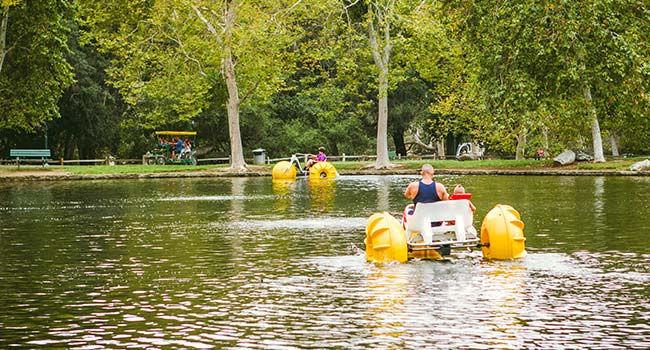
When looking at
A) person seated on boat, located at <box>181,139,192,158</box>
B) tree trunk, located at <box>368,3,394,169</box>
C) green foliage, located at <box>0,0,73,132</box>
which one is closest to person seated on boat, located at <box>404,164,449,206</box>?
green foliage, located at <box>0,0,73,132</box>

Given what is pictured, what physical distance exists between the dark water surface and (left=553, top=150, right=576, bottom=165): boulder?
27906 mm

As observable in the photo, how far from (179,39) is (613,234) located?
4576 cm

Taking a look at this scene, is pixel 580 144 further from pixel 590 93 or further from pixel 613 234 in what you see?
pixel 613 234

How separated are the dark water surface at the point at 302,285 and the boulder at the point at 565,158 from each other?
27.9m

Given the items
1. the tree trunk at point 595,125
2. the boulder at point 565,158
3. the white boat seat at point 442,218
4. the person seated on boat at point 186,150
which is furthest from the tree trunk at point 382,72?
the white boat seat at point 442,218

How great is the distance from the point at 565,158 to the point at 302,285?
44.4 meters

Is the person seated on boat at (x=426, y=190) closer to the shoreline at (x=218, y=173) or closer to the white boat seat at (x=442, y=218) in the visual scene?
the white boat seat at (x=442, y=218)

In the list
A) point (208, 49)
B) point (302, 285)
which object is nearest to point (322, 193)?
point (302, 285)

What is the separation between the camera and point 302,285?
16.0 metres

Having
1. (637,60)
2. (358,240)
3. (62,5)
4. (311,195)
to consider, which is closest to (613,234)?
(358,240)

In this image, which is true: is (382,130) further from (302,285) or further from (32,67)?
(302,285)

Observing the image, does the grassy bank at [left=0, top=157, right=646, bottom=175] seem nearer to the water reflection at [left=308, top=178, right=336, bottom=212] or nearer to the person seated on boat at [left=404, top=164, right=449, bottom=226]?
the water reflection at [left=308, top=178, right=336, bottom=212]

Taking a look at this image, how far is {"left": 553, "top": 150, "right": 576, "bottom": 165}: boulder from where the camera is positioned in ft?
191

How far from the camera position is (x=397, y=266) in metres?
17.8
